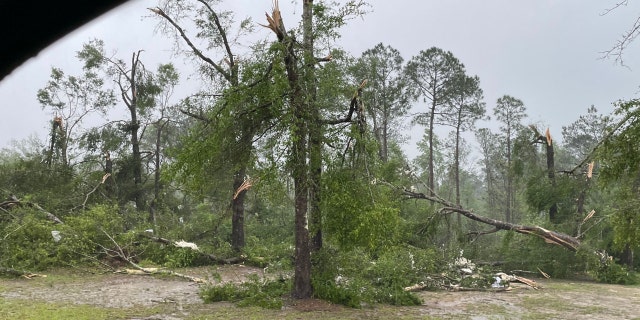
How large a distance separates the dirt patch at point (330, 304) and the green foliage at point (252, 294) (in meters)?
0.20

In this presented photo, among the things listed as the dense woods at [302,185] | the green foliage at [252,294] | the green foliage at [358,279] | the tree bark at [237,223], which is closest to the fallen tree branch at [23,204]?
the dense woods at [302,185]

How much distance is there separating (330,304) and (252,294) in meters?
1.33

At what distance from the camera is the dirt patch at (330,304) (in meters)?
8.34

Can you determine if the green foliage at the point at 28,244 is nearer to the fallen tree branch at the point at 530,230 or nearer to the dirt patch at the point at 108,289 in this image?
the dirt patch at the point at 108,289

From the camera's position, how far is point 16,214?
14.0 m

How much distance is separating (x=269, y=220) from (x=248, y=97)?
12745 mm

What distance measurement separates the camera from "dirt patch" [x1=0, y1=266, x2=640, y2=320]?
27.3ft

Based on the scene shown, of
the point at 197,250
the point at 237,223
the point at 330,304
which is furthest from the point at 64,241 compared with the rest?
the point at 330,304

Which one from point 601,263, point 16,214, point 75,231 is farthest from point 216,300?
point 601,263

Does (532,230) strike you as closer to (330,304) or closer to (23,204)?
(330,304)

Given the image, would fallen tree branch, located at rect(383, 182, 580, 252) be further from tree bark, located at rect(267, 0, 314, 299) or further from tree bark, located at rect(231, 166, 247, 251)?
tree bark, located at rect(267, 0, 314, 299)

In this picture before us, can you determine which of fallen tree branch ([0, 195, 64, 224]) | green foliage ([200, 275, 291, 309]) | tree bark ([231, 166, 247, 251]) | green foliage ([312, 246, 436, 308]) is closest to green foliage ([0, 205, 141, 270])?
fallen tree branch ([0, 195, 64, 224])

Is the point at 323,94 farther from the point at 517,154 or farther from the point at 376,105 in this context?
the point at 376,105

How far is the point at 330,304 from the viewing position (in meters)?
8.70
